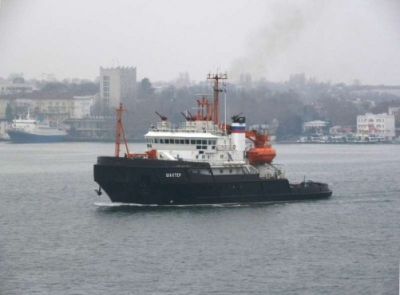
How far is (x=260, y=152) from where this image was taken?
41.9m

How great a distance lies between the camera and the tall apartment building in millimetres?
117438

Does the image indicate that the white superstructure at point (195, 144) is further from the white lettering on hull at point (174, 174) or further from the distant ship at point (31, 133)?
the distant ship at point (31, 133)

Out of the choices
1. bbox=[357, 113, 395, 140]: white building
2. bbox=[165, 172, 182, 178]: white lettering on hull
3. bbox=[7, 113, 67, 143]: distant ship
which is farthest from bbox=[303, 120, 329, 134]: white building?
bbox=[165, 172, 182, 178]: white lettering on hull

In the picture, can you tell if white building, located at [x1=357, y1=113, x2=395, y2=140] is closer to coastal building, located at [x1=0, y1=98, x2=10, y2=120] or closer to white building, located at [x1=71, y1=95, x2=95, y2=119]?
white building, located at [x1=71, y1=95, x2=95, y2=119]

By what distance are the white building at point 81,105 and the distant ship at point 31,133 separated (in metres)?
10.5

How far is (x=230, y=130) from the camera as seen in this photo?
41.4 meters

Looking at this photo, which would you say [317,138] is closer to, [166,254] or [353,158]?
[353,158]

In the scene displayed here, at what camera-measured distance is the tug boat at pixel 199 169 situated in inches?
1505

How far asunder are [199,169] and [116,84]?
81.1m

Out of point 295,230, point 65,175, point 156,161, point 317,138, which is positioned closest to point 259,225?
point 295,230

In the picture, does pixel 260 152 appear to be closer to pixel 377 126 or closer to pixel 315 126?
pixel 315 126

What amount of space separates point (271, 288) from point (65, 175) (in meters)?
30.2

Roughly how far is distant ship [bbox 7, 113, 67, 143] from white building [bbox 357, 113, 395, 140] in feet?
90.5

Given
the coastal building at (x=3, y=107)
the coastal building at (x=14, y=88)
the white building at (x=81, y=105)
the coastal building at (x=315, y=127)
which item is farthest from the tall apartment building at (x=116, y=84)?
the coastal building at (x=14, y=88)
